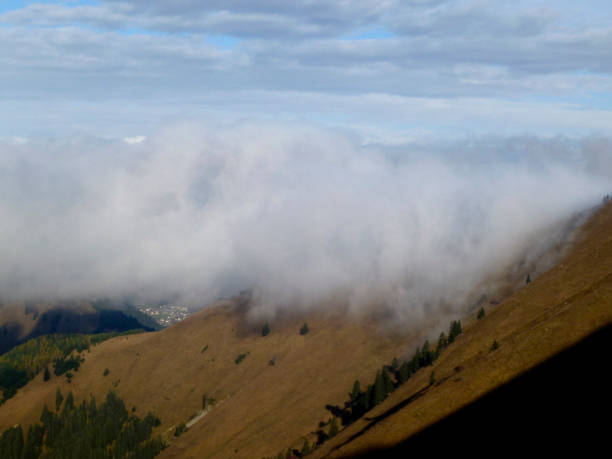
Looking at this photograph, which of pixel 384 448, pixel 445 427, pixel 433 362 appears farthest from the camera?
pixel 433 362

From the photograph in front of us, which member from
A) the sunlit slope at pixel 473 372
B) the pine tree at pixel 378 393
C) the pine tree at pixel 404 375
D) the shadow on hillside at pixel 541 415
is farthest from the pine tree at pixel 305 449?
the shadow on hillside at pixel 541 415

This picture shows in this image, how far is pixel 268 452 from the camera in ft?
649

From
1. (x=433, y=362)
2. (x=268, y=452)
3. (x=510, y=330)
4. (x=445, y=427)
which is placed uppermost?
(x=445, y=427)

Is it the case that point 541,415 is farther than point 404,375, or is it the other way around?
point 404,375

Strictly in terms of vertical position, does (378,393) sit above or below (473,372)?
below

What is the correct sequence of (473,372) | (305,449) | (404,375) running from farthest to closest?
(404,375) < (305,449) < (473,372)

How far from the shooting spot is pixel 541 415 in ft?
289

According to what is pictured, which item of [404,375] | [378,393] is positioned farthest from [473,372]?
[404,375]

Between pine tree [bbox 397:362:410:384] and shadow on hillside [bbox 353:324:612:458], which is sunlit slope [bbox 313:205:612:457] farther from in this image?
pine tree [bbox 397:362:410:384]

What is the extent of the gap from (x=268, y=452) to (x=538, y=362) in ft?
406

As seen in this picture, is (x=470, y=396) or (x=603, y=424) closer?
(x=603, y=424)

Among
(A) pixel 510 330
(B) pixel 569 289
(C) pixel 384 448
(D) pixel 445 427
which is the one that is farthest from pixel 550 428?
(B) pixel 569 289

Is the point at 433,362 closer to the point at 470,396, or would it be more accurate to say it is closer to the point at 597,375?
the point at 470,396

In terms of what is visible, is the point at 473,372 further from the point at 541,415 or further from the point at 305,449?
the point at 305,449
